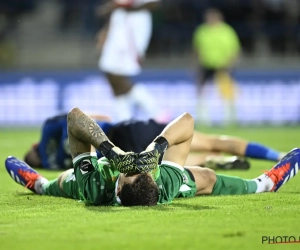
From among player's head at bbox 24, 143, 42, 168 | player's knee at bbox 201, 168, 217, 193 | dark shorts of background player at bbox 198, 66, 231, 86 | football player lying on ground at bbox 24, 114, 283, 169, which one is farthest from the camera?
dark shorts of background player at bbox 198, 66, 231, 86

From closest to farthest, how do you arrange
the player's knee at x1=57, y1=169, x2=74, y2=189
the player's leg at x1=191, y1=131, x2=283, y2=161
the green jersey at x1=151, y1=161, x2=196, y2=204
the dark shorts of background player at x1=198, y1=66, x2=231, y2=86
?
1. the green jersey at x1=151, y1=161, x2=196, y2=204
2. the player's knee at x1=57, y1=169, x2=74, y2=189
3. the player's leg at x1=191, y1=131, x2=283, y2=161
4. the dark shorts of background player at x1=198, y1=66, x2=231, y2=86

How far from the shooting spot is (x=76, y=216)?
604cm

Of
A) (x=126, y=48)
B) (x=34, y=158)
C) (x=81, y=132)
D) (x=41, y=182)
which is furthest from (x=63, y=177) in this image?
(x=126, y=48)

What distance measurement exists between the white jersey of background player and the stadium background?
Result: 13.9ft

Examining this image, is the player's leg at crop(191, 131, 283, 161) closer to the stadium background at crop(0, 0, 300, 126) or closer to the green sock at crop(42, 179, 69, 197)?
the green sock at crop(42, 179, 69, 197)

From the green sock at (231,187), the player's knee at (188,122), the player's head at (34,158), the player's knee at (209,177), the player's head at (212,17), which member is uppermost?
the player's head at (212,17)

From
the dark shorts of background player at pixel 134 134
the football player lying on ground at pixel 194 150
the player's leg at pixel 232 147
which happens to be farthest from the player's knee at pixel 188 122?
the player's leg at pixel 232 147

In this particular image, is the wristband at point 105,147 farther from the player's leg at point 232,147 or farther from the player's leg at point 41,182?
the player's leg at point 232,147

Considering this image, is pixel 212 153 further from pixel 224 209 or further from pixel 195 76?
pixel 195 76

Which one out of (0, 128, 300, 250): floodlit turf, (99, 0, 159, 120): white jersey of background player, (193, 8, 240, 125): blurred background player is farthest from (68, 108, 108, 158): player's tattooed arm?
(193, 8, 240, 125): blurred background player

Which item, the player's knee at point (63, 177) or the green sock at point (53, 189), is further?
the green sock at point (53, 189)

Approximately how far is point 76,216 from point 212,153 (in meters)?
4.42

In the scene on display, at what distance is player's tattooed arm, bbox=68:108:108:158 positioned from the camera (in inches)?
257

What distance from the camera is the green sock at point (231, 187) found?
7.25 meters
